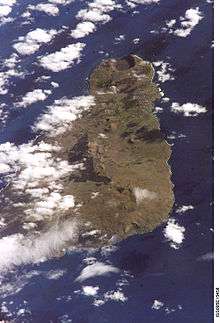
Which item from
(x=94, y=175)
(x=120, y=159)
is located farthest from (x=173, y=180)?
(x=94, y=175)

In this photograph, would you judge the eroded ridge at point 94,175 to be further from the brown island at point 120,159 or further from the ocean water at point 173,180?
the ocean water at point 173,180

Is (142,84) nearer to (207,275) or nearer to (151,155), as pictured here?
(151,155)

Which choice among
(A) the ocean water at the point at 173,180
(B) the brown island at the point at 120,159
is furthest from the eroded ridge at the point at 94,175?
(A) the ocean water at the point at 173,180

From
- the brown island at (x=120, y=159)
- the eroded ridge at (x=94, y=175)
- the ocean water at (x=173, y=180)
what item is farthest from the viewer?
the brown island at (x=120, y=159)

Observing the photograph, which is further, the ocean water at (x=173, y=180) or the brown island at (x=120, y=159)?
the brown island at (x=120, y=159)

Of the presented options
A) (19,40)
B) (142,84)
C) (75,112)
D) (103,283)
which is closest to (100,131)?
(75,112)

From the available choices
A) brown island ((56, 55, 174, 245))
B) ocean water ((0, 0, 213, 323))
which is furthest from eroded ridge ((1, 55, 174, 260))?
ocean water ((0, 0, 213, 323))
